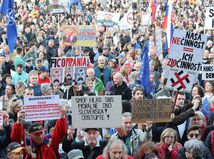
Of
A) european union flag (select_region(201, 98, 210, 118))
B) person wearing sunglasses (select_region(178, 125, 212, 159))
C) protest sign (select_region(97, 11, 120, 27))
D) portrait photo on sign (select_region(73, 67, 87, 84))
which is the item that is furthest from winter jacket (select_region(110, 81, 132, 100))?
protest sign (select_region(97, 11, 120, 27))

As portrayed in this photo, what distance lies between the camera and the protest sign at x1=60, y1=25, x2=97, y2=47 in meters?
18.1

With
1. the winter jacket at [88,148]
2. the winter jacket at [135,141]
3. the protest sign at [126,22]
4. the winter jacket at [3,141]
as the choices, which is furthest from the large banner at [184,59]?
the protest sign at [126,22]

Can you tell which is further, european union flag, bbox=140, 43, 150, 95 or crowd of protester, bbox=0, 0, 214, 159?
european union flag, bbox=140, 43, 150, 95

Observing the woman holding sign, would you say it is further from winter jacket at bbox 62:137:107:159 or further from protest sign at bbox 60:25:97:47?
protest sign at bbox 60:25:97:47

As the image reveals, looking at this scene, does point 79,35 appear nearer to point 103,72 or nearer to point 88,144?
point 103,72

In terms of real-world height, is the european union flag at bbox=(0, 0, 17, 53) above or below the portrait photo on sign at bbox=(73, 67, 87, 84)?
above

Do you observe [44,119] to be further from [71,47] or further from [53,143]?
[71,47]

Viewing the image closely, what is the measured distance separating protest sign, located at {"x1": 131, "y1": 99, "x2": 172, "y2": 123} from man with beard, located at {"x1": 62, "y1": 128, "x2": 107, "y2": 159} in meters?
0.76

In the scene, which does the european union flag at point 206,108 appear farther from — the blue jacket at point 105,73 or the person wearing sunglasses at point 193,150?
the blue jacket at point 105,73

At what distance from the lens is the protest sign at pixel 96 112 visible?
934 cm

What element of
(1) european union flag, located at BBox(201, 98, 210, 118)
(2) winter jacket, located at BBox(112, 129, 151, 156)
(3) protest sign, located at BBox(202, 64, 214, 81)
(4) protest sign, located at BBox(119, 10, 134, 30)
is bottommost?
(4) protest sign, located at BBox(119, 10, 134, 30)

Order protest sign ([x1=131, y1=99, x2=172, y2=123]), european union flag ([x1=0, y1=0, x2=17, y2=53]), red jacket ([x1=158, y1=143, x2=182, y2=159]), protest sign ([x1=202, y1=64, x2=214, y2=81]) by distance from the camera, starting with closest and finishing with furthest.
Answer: red jacket ([x1=158, y1=143, x2=182, y2=159])
protest sign ([x1=131, y1=99, x2=172, y2=123])
protest sign ([x1=202, y1=64, x2=214, y2=81])
european union flag ([x1=0, y1=0, x2=17, y2=53])

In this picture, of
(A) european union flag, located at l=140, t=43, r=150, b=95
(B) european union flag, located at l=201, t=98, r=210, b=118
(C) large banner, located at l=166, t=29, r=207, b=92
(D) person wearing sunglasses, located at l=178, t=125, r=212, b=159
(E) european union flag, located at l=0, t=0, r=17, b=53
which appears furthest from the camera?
(E) european union flag, located at l=0, t=0, r=17, b=53

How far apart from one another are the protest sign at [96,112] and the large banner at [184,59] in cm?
192
